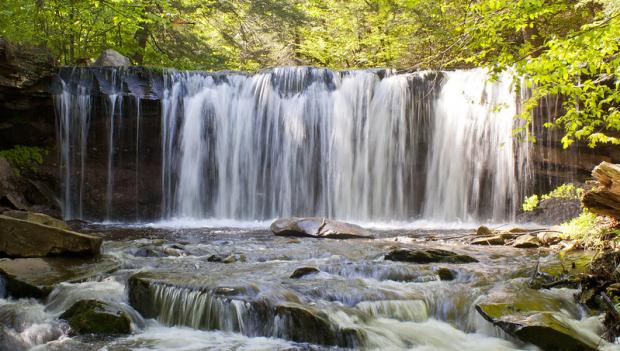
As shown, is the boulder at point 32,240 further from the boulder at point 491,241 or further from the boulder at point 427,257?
the boulder at point 491,241

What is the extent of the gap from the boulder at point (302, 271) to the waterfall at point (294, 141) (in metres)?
7.53

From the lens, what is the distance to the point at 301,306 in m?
5.43

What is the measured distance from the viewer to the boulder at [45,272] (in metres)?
6.23

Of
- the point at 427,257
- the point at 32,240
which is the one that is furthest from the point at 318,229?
the point at 32,240

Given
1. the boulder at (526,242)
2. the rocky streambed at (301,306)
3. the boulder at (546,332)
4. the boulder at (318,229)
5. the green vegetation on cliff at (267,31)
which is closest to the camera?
the boulder at (546,332)

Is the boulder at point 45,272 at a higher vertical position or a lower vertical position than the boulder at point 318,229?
lower

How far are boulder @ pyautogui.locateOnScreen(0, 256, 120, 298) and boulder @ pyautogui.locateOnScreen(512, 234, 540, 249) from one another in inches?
254

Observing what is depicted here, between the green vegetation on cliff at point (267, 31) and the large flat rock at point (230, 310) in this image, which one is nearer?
the large flat rock at point (230, 310)

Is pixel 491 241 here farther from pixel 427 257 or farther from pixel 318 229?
pixel 318 229

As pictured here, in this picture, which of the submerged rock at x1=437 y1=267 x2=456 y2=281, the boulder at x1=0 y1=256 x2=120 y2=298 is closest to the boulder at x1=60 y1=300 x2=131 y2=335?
the boulder at x1=0 y1=256 x2=120 y2=298

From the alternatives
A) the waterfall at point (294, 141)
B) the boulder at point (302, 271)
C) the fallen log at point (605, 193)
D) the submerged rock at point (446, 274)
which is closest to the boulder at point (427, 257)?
the submerged rock at point (446, 274)

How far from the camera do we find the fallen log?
6782mm

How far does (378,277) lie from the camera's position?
7020mm

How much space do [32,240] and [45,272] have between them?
0.75 m
